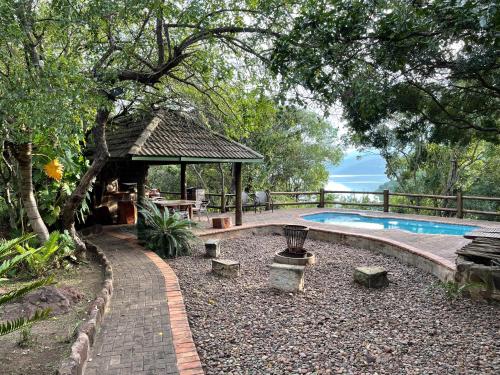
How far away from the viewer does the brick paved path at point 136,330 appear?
3160 mm

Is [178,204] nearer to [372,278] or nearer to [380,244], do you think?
[380,244]

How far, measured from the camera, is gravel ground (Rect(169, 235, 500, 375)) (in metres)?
3.48

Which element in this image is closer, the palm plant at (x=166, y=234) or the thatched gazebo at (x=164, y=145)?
the palm plant at (x=166, y=234)

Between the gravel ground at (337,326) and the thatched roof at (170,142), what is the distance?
2754mm

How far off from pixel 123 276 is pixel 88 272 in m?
0.70

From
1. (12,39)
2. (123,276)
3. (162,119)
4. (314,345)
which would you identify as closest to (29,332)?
(123,276)

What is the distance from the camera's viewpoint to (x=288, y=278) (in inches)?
217

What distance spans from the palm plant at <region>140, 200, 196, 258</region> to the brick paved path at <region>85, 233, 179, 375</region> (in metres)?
1.29

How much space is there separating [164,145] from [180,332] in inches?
219

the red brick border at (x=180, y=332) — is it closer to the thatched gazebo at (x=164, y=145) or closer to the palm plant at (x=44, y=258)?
the palm plant at (x=44, y=258)

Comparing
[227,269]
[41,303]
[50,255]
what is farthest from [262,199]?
[41,303]

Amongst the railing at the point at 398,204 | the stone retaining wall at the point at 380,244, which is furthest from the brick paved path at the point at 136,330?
the railing at the point at 398,204

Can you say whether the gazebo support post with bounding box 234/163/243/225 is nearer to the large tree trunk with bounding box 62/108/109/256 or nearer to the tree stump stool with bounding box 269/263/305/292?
the large tree trunk with bounding box 62/108/109/256

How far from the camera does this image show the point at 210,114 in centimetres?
995
